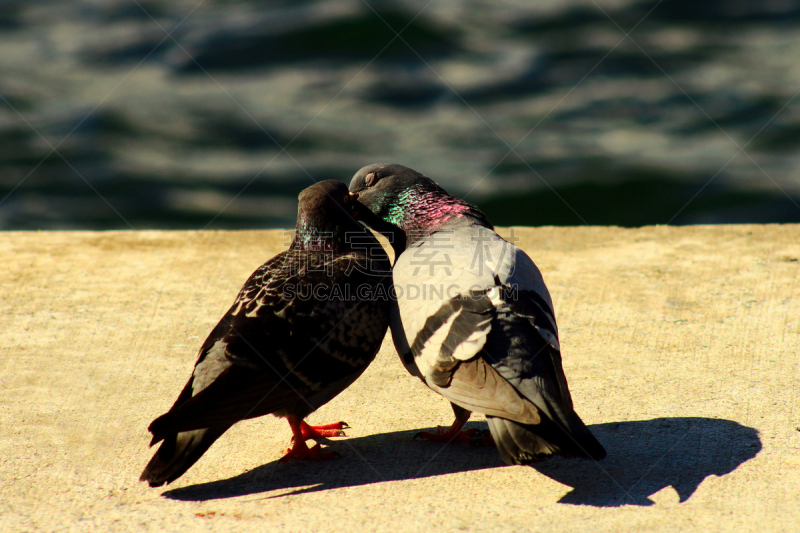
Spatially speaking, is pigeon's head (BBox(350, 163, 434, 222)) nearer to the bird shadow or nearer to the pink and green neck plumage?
the pink and green neck plumage

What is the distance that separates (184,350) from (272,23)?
1255cm

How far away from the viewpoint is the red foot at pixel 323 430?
3.70m

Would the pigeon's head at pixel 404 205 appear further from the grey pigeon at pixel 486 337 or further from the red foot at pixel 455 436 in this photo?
the red foot at pixel 455 436

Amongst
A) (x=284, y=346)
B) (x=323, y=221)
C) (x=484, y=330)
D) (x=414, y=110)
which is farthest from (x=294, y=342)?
(x=414, y=110)

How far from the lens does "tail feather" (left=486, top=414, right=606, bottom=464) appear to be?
290 centimetres

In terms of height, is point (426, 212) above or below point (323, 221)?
above

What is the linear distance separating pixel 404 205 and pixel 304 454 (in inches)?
58.6

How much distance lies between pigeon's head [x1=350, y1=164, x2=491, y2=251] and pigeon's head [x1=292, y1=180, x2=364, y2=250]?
9.8 inches

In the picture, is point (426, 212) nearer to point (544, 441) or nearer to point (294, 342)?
point (294, 342)

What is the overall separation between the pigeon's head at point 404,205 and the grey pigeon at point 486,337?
17mm

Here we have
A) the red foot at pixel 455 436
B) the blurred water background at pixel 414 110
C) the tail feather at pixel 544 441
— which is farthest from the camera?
the blurred water background at pixel 414 110

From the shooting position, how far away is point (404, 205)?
431 cm

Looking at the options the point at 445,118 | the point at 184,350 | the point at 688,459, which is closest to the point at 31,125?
the point at 445,118

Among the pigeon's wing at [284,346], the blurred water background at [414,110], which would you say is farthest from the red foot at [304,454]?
the blurred water background at [414,110]
